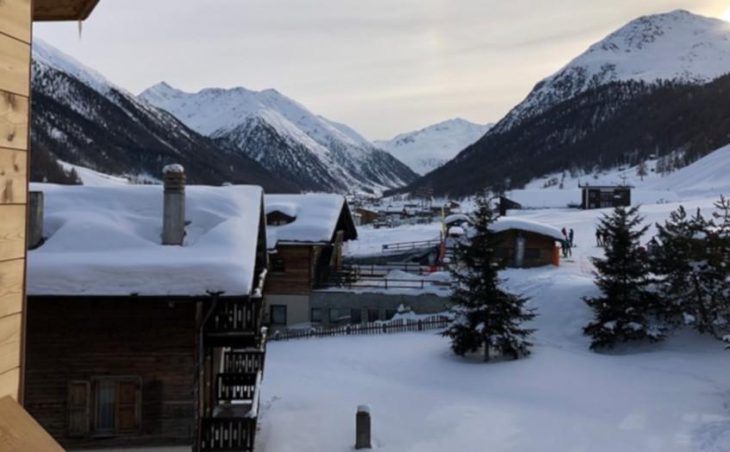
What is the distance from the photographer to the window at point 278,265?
31.6m

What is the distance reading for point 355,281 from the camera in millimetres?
33938

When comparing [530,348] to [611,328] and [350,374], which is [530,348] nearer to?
[611,328]

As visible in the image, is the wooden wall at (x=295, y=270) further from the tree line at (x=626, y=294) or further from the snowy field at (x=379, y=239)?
the snowy field at (x=379, y=239)

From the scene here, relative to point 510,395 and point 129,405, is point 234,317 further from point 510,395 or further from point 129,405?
point 510,395

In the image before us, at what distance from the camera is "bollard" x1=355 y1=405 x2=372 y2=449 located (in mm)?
14555

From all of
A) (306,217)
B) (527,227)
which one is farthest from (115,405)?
(527,227)

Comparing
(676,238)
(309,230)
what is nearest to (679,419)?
(676,238)

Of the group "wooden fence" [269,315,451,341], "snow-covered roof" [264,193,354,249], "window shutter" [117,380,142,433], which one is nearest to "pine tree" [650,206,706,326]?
"wooden fence" [269,315,451,341]

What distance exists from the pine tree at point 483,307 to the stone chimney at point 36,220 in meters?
14.6

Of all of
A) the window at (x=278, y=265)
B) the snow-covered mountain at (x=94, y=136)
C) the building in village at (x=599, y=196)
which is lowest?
the window at (x=278, y=265)

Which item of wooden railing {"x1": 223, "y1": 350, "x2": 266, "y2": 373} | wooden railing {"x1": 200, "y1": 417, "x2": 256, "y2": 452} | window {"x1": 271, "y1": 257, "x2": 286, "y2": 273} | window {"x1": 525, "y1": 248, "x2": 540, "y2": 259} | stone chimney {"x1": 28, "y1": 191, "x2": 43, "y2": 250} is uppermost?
stone chimney {"x1": 28, "y1": 191, "x2": 43, "y2": 250}

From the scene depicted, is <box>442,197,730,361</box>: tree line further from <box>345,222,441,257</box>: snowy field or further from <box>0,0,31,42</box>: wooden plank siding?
<box>345,222,441,257</box>: snowy field

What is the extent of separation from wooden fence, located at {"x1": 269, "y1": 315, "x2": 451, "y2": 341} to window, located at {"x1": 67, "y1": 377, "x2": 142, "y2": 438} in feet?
56.7

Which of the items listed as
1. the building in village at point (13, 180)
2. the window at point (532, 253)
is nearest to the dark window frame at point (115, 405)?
the building in village at point (13, 180)
